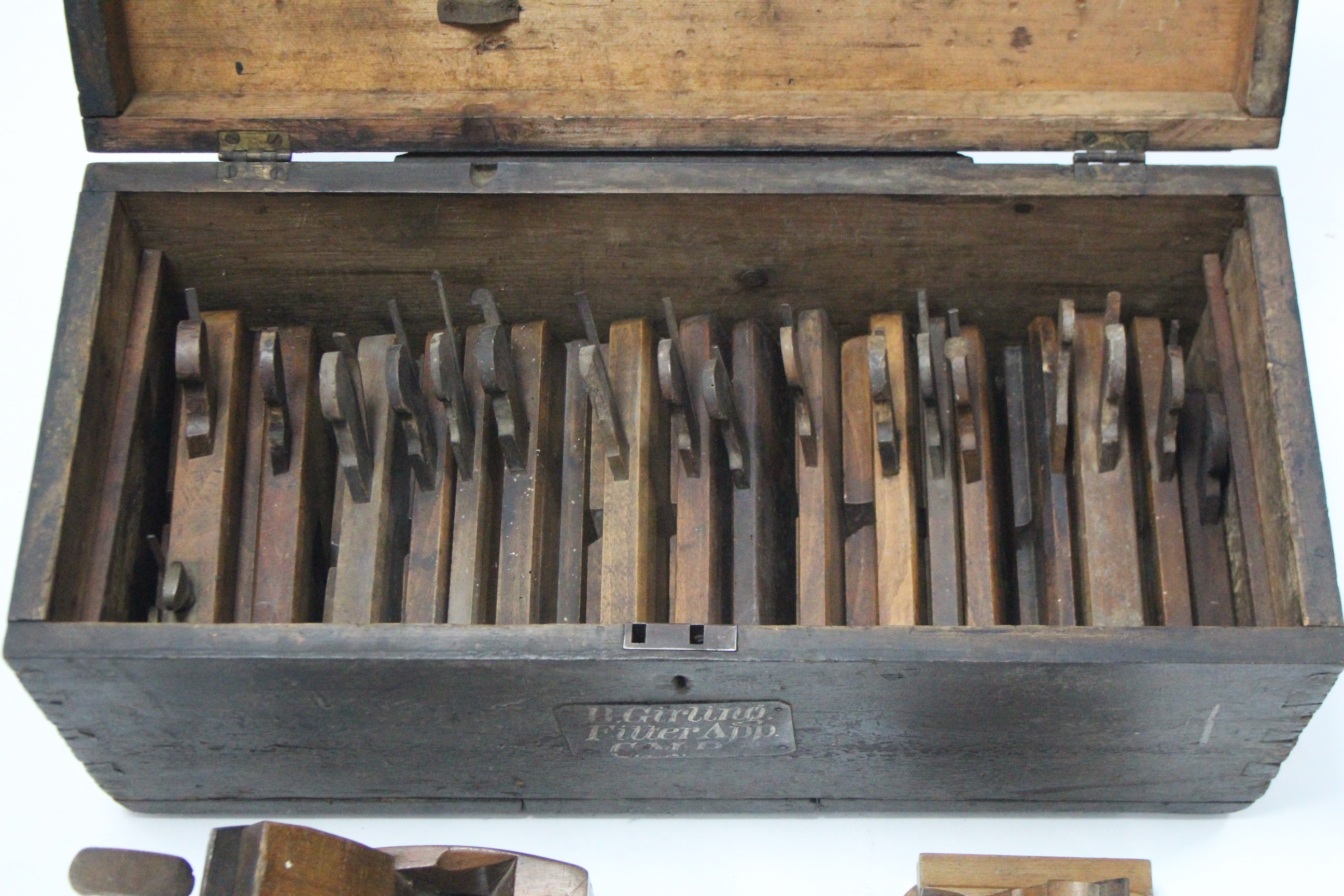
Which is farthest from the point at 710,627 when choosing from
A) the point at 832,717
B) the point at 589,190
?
the point at 589,190

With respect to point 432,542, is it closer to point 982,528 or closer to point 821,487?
point 821,487

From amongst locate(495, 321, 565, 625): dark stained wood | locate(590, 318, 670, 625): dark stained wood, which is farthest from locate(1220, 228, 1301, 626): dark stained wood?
locate(495, 321, 565, 625): dark stained wood

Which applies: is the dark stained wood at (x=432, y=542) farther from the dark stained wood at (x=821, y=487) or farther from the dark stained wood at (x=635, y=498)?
the dark stained wood at (x=821, y=487)

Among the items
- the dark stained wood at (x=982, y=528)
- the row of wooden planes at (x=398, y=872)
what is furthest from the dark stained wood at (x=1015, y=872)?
the dark stained wood at (x=982, y=528)

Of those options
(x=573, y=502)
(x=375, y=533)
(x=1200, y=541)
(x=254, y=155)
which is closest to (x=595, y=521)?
(x=573, y=502)

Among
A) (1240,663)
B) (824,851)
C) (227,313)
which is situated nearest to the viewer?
(1240,663)

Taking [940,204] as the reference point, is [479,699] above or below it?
below

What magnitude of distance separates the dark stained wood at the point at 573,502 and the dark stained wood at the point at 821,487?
28 centimetres

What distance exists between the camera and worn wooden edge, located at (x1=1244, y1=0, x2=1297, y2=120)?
251 cm

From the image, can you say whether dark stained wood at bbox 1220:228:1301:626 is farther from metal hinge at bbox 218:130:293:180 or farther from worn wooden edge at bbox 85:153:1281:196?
metal hinge at bbox 218:130:293:180

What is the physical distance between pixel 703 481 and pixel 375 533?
43 cm

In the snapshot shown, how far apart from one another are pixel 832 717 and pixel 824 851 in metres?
0.29

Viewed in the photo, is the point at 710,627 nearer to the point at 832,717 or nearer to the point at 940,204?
the point at 832,717

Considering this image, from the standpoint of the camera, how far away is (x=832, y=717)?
230cm
